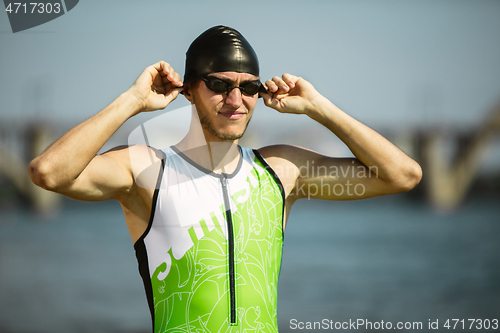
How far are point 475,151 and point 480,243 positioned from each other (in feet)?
37.2

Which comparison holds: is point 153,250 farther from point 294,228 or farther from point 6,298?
point 294,228

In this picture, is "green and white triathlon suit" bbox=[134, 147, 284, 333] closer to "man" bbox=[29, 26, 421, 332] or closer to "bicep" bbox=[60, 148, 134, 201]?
"man" bbox=[29, 26, 421, 332]

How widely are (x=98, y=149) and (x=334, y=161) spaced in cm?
138

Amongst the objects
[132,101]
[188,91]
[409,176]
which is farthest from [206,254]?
[409,176]

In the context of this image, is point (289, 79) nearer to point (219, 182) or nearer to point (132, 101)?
point (219, 182)

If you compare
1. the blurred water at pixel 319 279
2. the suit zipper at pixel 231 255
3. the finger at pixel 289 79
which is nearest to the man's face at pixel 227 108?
the finger at pixel 289 79

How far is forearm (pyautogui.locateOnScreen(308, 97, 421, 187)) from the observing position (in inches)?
93.3

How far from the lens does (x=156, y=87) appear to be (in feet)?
7.70

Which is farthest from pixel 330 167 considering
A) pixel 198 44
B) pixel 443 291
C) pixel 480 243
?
pixel 480 243

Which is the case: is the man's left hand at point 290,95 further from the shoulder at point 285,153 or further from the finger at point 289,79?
the shoulder at point 285,153

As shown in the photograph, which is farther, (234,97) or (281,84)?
(281,84)

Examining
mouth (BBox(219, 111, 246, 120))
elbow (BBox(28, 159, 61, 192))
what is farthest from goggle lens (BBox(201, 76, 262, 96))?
elbow (BBox(28, 159, 61, 192))

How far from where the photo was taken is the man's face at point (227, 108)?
2.32 metres

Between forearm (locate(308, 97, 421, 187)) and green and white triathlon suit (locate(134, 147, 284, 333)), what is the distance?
0.62 meters
